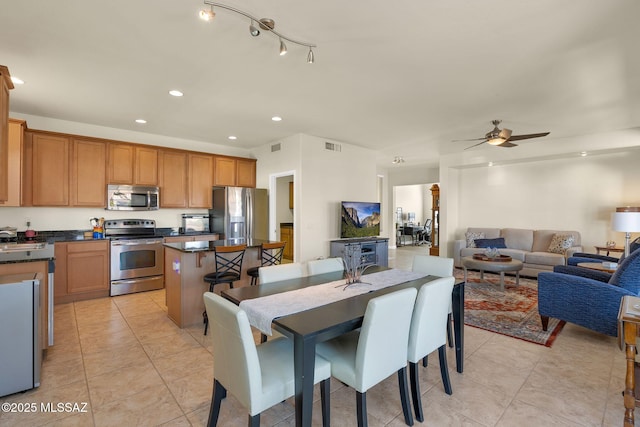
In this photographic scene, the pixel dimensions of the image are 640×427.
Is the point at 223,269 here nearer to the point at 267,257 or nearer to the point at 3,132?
the point at 267,257

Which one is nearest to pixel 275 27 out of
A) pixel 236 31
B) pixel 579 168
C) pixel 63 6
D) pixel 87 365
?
pixel 236 31

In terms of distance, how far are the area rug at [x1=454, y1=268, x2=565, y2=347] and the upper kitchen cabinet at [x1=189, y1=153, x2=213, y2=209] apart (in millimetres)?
4853

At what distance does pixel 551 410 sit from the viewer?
2.03 m

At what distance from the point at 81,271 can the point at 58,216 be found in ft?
3.54

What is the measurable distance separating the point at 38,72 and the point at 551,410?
17.6ft

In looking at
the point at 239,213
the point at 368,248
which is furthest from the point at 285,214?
the point at 368,248

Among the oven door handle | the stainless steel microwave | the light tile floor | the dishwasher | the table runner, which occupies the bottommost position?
the light tile floor

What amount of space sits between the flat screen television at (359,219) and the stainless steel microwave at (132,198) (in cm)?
339

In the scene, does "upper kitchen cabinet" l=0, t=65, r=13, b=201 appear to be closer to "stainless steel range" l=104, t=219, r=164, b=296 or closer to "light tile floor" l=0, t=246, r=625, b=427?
"light tile floor" l=0, t=246, r=625, b=427

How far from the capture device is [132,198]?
5059 mm

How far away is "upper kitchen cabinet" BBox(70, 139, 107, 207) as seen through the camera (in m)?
4.59

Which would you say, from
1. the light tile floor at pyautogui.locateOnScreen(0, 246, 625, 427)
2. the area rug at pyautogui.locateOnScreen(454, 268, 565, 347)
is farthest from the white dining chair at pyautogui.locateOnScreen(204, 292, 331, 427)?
the area rug at pyautogui.locateOnScreen(454, 268, 565, 347)

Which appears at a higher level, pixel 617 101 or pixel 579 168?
pixel 617 101

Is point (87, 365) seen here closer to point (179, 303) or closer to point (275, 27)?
point (179, 303)
